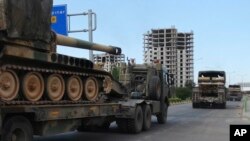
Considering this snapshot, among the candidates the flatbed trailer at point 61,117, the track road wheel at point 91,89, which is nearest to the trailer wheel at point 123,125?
the flatbed trailer at point 61,117

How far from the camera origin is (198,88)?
138 ft

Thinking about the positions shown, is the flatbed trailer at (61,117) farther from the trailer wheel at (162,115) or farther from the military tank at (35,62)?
the trailer wheel at (162,115)

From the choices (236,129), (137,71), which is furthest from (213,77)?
(236,129)

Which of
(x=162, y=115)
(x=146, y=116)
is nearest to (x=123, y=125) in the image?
(x=146, y=116)

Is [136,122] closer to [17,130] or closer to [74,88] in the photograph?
[74,88]

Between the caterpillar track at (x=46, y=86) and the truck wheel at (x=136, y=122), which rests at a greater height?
the caterpillar track at (x=46, y=86)

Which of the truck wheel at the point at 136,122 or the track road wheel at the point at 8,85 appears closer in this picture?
the track road wheel at the point at 8,85

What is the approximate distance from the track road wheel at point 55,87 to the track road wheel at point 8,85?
4.38 ft

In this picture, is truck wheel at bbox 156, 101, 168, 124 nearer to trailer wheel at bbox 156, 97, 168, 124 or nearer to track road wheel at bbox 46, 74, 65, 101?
trailer wheel at bbox 156, 97, 168, 124

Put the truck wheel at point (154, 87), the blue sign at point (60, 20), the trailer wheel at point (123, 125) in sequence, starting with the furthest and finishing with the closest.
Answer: the blue sign at point (60, 20) < the truck wheel at point (154, 87) < the trailer wheel at point (123, 125)

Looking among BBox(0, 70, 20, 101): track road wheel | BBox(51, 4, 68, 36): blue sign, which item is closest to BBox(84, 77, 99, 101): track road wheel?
BBox(0, 70, 20, 101): track road wheel

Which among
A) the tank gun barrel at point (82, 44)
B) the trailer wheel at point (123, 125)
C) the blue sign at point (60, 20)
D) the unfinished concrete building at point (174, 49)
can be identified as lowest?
the trailer wheel at point (123, 125)

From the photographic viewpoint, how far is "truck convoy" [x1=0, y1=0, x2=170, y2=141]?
10406 millimetres

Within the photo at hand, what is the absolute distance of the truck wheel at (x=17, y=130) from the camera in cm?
1006
